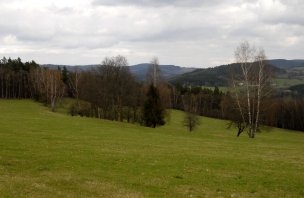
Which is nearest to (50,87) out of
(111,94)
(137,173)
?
(111,94)

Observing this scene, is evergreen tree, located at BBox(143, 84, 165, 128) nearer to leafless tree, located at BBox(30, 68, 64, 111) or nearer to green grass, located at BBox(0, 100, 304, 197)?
leafless tree, located at BBox(30, 68, 64, 111)

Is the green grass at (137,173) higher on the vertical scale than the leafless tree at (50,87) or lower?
lower

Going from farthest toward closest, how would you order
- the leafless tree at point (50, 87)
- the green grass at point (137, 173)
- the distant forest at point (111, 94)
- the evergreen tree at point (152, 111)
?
1. the leafless tree at point (50, 87)
2. the distant forest at point (111, 94)
3. the evergreen tree at point (152, 111)
4. the green grass at point (137, 173)

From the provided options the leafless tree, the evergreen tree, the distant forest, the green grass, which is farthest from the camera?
the leafless tree

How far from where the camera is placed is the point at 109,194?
47.7 feet

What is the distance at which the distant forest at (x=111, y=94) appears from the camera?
259 ft

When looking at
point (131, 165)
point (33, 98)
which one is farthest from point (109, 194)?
point (33, 98)

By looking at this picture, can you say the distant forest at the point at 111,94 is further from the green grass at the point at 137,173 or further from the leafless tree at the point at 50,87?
the green grass at the point at 137,173

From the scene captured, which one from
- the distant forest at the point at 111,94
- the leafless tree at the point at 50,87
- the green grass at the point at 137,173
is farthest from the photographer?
the leafless tree at the point at 50,87

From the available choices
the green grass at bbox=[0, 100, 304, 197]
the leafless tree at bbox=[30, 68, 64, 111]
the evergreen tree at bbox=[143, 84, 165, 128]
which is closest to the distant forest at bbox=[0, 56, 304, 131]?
the leafless tree at bbox=[30, 68, 64, 111]

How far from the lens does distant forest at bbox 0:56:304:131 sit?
78.9 meters

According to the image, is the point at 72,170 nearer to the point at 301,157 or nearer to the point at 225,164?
the point at 225,164

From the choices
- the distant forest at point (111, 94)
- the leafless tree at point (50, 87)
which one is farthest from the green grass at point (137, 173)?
the leafless tree at point (50, 87)

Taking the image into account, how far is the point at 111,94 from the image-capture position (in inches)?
3095
